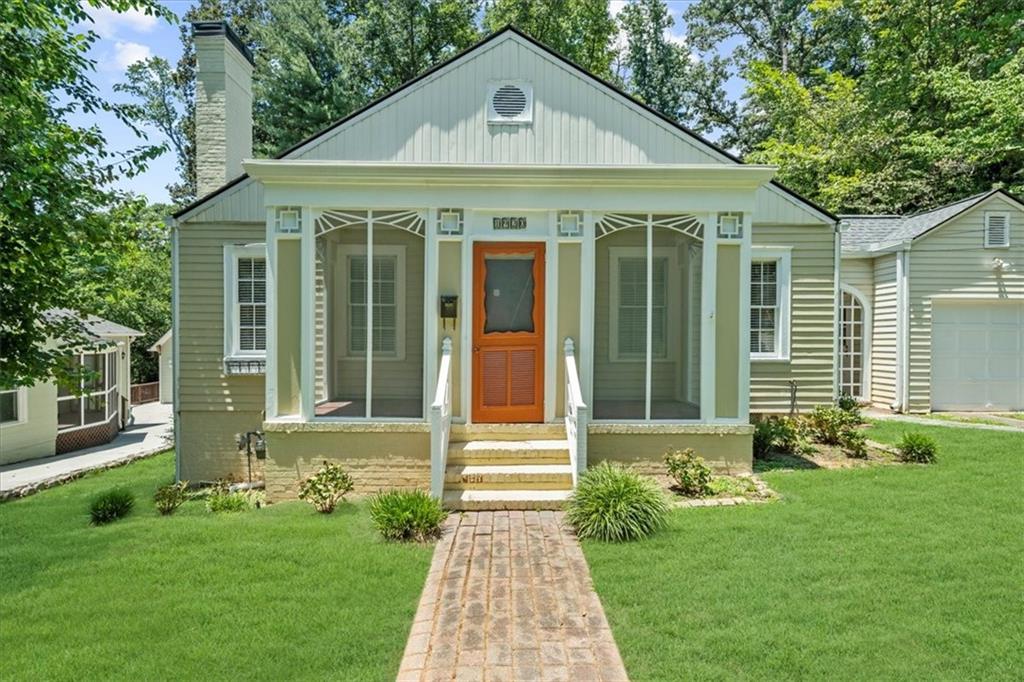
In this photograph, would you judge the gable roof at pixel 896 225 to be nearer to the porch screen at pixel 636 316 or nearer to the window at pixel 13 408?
the porch screen at pixel 636 316

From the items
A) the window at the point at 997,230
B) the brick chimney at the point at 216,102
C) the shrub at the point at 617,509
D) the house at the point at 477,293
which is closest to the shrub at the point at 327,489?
the house at the point at 477,293

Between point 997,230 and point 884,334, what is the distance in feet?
9.88

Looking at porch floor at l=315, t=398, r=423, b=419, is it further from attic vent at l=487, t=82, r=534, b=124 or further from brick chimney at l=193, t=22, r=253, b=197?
brick chimney at l=193, t=22, r=253, b=197

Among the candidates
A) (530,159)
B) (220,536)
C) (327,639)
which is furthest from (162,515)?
(530,159)

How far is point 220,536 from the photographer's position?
5.99 meters

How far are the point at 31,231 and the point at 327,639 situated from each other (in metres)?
7.41

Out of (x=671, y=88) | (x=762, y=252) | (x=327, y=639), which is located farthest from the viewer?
(x=671, y=88)

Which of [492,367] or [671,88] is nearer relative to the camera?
[492,367]

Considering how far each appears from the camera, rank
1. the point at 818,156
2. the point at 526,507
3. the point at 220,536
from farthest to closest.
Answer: the point at 818,156 → the point at 526,507 → the point at 220,536

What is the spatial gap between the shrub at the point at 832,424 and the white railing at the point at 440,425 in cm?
611

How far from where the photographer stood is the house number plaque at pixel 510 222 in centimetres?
782

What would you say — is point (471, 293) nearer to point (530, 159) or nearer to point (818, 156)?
point (530, 159)

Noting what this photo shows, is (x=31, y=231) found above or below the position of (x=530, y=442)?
above

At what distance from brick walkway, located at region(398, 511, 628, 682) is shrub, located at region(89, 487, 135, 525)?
12.9 ft
